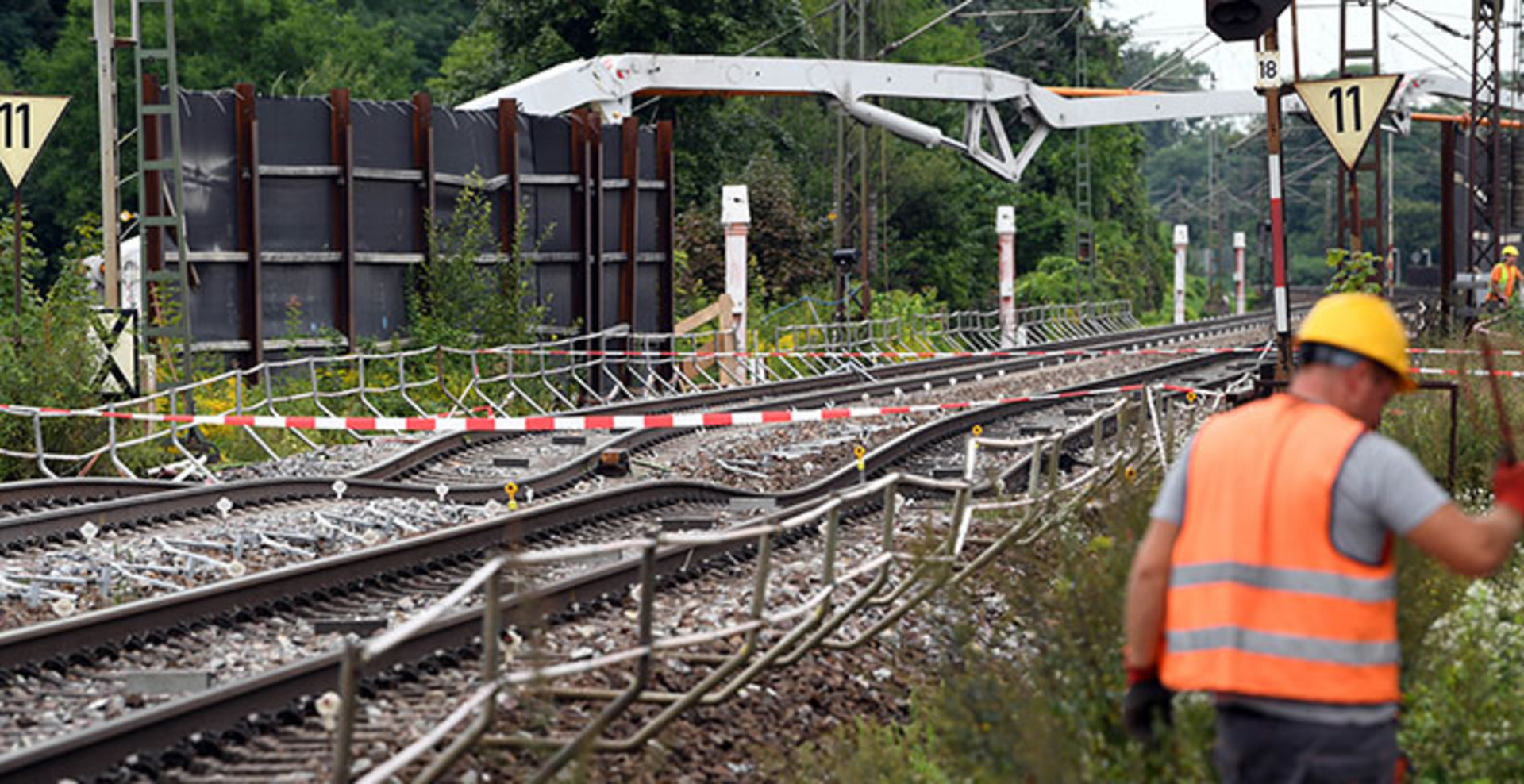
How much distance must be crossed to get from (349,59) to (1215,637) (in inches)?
2485

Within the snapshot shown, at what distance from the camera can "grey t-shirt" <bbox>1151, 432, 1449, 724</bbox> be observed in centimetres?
507

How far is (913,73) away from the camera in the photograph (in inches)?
1531

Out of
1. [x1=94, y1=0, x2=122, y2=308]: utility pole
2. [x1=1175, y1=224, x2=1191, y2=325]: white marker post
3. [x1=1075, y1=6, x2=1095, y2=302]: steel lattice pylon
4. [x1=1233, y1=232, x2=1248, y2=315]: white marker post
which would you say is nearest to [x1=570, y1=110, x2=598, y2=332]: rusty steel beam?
[x1=94, y1=0, x2=122, y2=308]: utility pole

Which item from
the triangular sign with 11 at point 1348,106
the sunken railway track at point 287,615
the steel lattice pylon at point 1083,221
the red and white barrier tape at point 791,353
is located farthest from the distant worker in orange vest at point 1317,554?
the steel lattice pylon at point 1083,221

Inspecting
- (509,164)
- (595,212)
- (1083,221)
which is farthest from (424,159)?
(1083,221)

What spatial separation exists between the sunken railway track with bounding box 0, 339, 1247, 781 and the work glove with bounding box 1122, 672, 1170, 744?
172 cm

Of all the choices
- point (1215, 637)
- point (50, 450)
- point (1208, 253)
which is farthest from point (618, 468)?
point (1208, 253)

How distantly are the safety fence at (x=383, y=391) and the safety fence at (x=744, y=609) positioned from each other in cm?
643

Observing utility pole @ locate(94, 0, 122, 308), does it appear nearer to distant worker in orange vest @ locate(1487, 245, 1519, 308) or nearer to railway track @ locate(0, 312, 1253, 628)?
railway track @ locate(0, 312, 1253, 628)

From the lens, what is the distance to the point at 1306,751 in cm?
522

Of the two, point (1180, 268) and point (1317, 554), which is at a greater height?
point (1180, 268)

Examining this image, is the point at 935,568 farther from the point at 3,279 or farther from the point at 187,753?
the point at 3,279

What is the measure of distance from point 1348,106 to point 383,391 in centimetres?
1081

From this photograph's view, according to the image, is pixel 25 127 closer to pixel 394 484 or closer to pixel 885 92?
pixel 394 484
